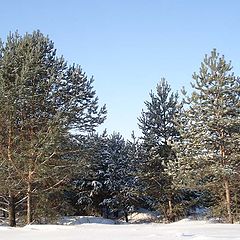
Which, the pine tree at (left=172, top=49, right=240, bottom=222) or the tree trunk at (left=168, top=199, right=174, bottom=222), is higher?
the pine tree at (left=172, top=49, right=240, bottom=222)

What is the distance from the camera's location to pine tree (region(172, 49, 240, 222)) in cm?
1862

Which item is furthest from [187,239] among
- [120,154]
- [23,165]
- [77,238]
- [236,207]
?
[120,154]

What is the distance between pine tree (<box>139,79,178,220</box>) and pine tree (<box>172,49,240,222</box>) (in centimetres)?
498

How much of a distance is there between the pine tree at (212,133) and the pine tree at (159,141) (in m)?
4.98

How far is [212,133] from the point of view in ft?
62.8

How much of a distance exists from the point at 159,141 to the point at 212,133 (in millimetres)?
6299

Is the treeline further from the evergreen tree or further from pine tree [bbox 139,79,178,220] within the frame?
pine tree [bbox 139,79,178,220]

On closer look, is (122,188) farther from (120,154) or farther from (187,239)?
(187,239)

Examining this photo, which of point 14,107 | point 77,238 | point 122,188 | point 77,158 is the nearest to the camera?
point 77,238

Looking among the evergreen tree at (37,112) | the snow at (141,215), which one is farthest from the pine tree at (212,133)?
the snow at (141,215)

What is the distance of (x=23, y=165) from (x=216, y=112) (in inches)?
362

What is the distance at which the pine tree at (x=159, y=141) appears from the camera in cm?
2444

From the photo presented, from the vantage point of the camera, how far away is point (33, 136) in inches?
680

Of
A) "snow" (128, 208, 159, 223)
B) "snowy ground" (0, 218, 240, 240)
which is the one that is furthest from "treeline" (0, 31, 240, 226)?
"snow" (128, 208, 159, 223)
